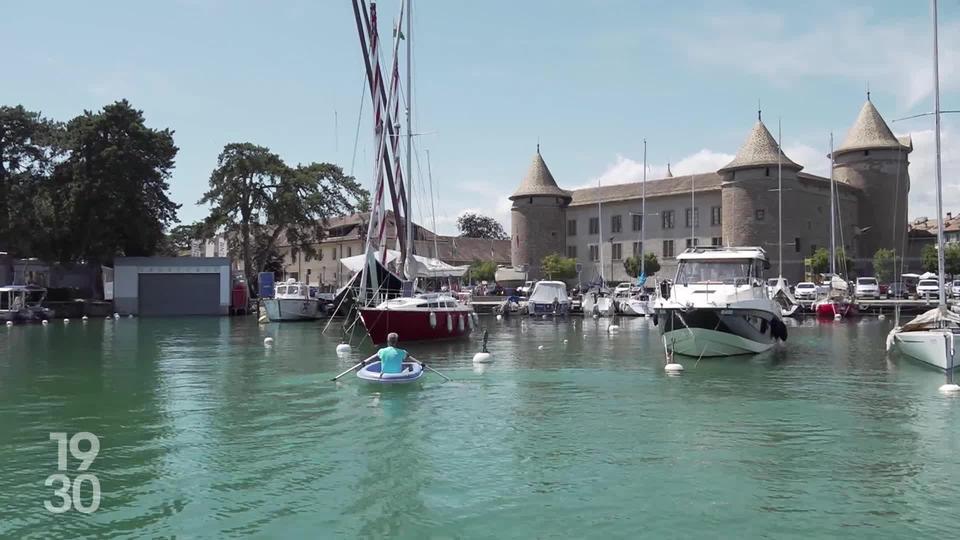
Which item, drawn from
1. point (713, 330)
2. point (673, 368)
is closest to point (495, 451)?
point (673, 368)

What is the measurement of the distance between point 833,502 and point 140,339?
1418 inches

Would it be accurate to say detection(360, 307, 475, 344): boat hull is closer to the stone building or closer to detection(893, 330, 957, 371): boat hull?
detection(893, 330, 957, 371): boat hull

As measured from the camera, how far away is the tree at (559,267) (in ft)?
304

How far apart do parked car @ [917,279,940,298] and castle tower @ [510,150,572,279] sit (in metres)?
42.6

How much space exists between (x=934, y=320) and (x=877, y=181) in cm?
7392

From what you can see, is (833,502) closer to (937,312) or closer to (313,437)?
(313,437)

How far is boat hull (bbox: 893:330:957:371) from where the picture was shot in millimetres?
25047

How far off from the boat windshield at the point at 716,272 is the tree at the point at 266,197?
43839 millimetres

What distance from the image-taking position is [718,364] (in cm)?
2783

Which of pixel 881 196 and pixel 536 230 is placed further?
pixel 536 230

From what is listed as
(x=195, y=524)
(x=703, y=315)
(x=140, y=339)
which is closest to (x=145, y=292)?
(x=140, y=339)

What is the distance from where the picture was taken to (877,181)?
94062 mm

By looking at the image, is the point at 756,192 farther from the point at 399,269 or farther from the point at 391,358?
the point at 391,358

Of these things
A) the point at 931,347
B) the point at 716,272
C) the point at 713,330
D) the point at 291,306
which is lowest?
the point at 931,347
